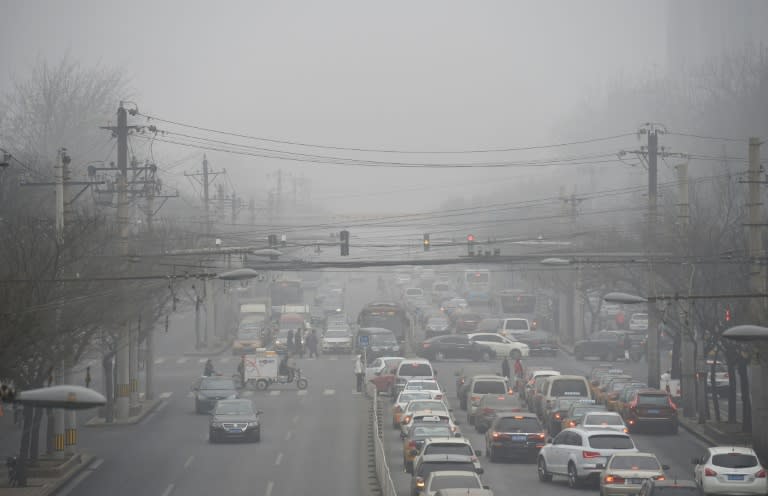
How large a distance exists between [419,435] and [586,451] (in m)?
5.69

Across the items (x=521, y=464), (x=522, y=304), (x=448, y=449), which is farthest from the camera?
(x=522, y=304)

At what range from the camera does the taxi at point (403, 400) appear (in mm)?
48978

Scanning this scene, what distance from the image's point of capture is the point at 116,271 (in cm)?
4616

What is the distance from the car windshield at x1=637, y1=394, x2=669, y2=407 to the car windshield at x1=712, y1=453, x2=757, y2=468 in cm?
1472

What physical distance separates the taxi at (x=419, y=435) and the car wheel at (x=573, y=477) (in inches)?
167

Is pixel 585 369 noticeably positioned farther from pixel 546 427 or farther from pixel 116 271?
pixel 116 271

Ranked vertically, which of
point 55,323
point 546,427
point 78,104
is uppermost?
point 78,104

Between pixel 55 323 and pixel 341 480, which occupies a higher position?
pixel 55 323

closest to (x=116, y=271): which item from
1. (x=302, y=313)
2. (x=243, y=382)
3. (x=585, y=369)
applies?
(x=243, y=382)

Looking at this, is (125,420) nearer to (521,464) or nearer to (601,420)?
(521,464)

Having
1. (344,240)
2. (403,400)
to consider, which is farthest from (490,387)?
(344,240)

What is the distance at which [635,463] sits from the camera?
3184cm

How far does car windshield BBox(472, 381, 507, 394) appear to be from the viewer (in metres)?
52.6

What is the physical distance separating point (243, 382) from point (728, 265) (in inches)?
1046
